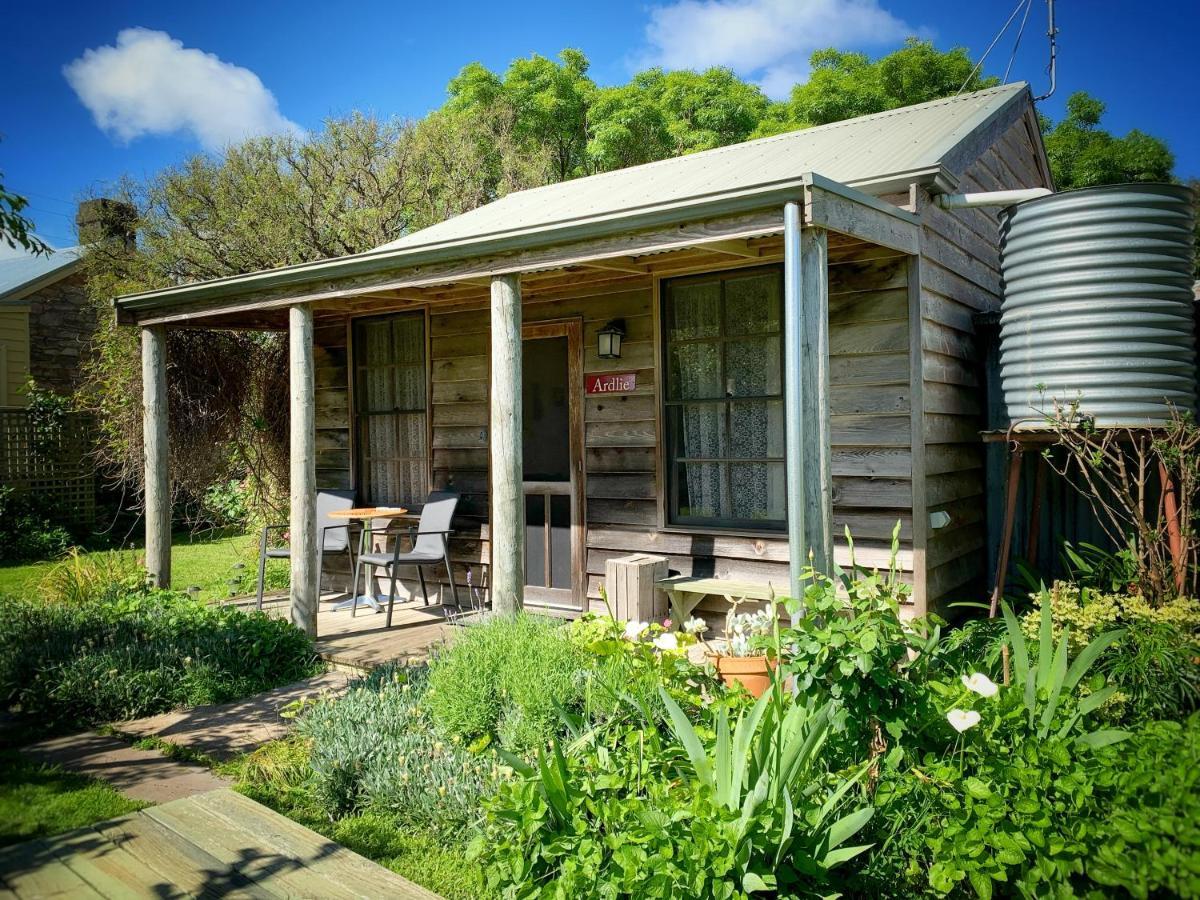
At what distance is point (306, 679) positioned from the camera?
5246 millimetres

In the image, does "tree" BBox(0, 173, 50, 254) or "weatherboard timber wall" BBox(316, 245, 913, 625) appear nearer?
"tree" BBox(0, 173, 50, 254)

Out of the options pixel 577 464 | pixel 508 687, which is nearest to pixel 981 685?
pixel 508 687

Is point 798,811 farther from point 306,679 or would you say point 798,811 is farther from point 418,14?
point 418,14

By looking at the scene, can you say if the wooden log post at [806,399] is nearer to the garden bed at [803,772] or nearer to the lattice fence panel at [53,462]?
the garden bed at [803,772]

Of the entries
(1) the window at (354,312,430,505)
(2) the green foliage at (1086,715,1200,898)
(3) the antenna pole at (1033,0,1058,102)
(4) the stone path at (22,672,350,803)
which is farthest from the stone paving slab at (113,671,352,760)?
(3) the antenna pole at (1033,0,1058,102)

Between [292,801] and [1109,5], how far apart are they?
8748 mm

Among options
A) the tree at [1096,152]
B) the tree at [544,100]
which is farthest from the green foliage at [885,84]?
the tree at [544,100]

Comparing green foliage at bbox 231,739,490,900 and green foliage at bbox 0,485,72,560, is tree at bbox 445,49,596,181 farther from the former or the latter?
green foliage at bbox 231,739,490,900

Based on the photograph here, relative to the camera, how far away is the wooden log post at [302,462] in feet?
19.6

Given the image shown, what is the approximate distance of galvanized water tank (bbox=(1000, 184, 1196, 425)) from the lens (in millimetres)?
4281

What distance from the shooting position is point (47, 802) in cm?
346

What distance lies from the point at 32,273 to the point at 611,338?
12040 mm

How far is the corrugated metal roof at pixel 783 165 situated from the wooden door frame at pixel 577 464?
88 cm

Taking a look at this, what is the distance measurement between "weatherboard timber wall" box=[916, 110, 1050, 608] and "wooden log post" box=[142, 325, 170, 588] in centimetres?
579
